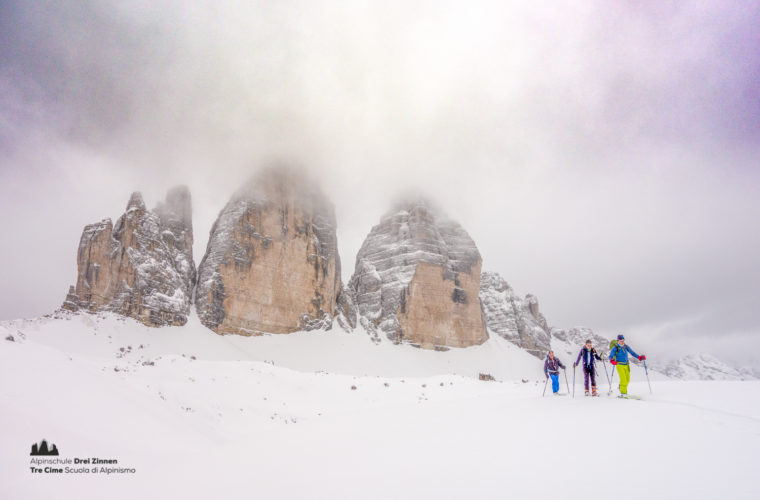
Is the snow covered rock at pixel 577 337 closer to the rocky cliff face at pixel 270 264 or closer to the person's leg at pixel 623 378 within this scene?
the rocky cliff face at pixel 270 264

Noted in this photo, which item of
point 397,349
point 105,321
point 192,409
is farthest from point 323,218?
point 192,409

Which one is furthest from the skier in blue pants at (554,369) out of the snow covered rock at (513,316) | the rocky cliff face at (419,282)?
the snow covered rock at (513,316)

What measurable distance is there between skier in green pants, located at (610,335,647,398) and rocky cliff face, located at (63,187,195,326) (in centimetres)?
5753

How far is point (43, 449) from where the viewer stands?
5977 millimetres

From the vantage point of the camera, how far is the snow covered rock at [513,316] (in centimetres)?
10231

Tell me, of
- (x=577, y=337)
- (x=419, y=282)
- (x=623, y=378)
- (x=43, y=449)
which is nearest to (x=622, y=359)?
(x=623, y=378)

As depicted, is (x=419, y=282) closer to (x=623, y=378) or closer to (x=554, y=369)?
(x=554, y=369)

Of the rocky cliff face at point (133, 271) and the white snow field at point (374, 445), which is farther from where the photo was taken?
the rocky cliff face at point (133, 271)

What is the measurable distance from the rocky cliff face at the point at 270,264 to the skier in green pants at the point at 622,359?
57363 millimetres

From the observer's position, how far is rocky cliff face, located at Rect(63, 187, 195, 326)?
53.8 meters

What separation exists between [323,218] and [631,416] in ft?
245

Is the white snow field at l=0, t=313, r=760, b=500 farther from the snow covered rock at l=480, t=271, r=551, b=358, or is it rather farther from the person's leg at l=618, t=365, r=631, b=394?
the snow covered rock at l=480, t=271, r=551, b=358

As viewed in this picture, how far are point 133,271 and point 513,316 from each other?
292 feet

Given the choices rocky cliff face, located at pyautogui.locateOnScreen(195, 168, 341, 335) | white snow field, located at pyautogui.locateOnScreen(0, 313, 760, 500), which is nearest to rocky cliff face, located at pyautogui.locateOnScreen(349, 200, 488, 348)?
rocky cliff face, located at pyautogui.locateOnScreen(195, 168, 341, 335)
